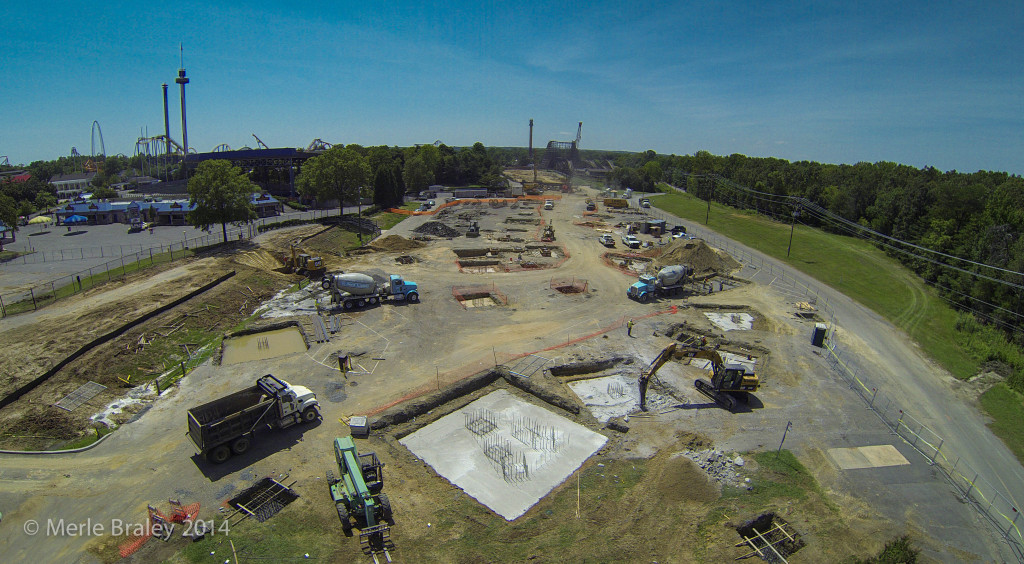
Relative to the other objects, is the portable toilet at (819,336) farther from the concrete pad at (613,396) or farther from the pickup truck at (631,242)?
the pickup truck at (631,242)

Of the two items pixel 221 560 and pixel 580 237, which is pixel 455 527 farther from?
pixel 580 237

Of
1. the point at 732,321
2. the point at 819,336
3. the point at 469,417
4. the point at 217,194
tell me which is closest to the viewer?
the point at 469,417

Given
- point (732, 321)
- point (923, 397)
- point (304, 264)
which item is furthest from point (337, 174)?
point (923, 397)

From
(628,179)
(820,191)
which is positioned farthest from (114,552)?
(628,179)

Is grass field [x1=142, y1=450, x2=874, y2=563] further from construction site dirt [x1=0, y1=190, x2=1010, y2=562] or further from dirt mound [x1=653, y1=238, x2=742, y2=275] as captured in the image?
dirt mound [x1=653, y1=238, x2=742, y2=275]

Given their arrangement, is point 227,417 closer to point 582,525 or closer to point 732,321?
point 582,525
